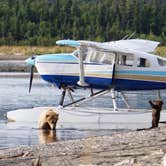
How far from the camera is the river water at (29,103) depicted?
1875cm

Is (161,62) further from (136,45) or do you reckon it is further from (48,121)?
(48,121)

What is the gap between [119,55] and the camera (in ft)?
72.4

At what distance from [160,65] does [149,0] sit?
132067mm

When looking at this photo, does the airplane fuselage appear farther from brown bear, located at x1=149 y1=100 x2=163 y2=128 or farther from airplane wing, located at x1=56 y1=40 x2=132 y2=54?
brown bear, located at x1=149 y1=100 x2=163 y2=128

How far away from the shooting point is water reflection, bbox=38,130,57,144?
17958 millimetres

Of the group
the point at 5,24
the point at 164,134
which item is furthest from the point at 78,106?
the point at 5,24

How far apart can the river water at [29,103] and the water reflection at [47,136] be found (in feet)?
0.08

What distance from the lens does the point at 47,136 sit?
19.2 meters

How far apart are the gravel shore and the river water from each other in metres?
1.85

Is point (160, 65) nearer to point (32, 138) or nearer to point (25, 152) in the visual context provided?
point (32, 138)

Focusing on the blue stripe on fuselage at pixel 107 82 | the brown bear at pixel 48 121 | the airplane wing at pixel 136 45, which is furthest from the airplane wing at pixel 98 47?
the brown bear at pixel 48 121

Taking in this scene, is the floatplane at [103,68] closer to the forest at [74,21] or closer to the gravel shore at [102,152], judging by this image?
the gravel shore at [102,152]

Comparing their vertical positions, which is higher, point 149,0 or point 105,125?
point 105,125

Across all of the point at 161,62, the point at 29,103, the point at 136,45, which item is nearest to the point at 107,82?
the point at 161,62
